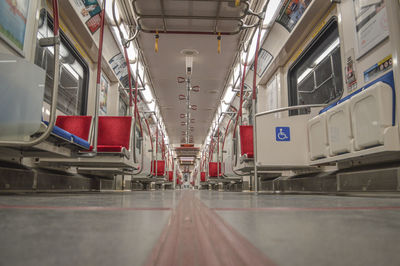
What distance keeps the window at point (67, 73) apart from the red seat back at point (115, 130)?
74 centimetres

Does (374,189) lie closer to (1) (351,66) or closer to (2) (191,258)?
(1) (351,66)

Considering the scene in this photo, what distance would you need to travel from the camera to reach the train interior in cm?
38

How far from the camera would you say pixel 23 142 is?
6.11ft

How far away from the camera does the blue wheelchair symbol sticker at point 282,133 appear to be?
385cm

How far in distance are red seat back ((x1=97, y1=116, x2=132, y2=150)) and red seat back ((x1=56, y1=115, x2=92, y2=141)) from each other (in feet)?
1.72

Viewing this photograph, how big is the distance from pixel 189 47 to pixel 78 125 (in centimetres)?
419

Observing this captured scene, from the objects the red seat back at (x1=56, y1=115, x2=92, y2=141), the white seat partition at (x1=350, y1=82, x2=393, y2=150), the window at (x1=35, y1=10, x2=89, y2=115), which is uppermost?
the window at (x1=35, y1=10, x2=89, y2=115)

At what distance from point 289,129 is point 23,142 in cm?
318

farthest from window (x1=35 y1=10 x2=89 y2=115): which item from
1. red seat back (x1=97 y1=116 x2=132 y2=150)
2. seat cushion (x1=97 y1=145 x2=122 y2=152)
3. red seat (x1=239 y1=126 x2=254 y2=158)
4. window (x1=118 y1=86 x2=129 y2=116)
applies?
red seat (x1=239 y1=126 x2=254 y2=158)

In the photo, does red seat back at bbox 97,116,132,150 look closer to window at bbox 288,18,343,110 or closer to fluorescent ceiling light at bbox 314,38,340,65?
window at bbox 288,18,343,110

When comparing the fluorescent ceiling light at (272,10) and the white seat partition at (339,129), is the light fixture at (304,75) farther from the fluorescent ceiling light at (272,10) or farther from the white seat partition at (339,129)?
the white seat partition at (339,129)

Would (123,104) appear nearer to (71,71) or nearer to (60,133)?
(71,71)

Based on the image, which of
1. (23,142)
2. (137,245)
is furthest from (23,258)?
(23,142)

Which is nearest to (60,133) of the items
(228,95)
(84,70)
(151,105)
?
(84,70)
